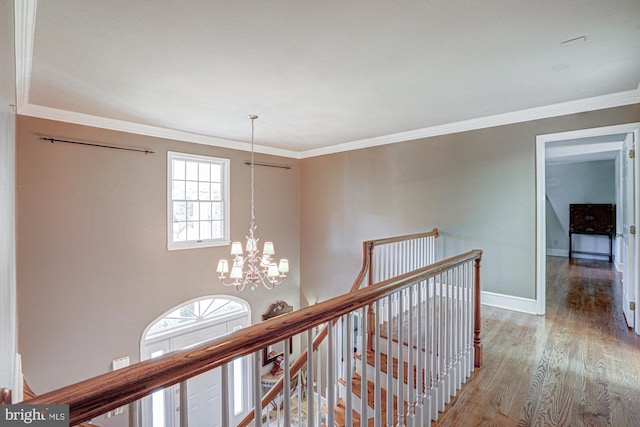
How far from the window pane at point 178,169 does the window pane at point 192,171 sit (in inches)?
3.9

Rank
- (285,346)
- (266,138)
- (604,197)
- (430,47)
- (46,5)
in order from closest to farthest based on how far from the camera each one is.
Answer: (285,346) → (46,5) → (430,47) → (266,138) → (604,197)

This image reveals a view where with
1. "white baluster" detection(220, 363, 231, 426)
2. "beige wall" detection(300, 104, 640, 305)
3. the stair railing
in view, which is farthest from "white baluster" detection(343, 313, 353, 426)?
"beige wall" detection(300, 104, 640, 305)

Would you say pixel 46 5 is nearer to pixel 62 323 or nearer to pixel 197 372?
pixel 197 372

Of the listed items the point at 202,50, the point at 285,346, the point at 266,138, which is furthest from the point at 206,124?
the point at 285,346

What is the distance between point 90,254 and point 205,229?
1.65 m

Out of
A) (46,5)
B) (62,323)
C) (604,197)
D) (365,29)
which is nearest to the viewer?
(46,5)

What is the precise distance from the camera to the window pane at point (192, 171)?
16.3ft

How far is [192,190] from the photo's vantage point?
5008 mm

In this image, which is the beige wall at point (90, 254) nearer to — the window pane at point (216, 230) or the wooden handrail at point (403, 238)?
the window pane at point (216, 230)

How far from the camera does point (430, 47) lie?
7.51 feet

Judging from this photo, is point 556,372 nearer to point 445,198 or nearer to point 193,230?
point 445,198

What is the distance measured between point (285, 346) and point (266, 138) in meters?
4.66

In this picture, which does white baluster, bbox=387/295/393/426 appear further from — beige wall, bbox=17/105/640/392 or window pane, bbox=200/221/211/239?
window pane, bbox=200/221/211/239

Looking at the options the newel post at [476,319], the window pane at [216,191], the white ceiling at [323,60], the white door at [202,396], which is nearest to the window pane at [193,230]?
the window pane at [216,191]
